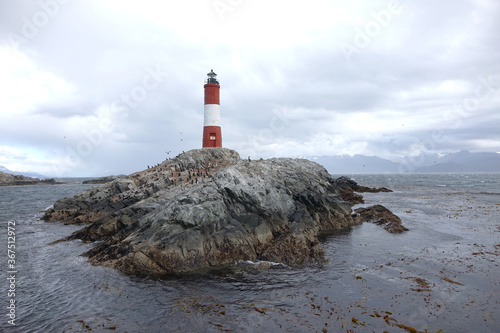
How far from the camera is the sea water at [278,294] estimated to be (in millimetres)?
11375

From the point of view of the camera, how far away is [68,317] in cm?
1199

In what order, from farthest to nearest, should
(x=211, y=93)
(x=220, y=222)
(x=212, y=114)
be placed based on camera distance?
1. (x=212, y=114)
2. (x=211, y=93)
3. (x=220, y=222)

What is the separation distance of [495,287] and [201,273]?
15188 mm

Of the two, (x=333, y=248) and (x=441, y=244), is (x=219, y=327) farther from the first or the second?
→ (x=441, y=244)

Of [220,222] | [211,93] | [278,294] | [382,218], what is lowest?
[278,294]

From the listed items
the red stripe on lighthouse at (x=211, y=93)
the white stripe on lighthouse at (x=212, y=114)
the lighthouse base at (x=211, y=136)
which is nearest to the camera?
the red stripe on lighthouse at (x=211, y=93)

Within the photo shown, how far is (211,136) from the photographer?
167ft

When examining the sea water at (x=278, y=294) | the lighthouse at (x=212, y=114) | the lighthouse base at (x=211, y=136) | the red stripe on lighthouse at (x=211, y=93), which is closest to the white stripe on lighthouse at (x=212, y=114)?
the lighthouse at (x=212, y=114)

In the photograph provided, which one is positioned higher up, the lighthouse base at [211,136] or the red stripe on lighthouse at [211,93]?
the red stripe on lighthouse at [211,93]

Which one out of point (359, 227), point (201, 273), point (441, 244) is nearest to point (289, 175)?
point (359, 227)

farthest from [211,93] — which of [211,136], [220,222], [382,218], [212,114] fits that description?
[220,222]

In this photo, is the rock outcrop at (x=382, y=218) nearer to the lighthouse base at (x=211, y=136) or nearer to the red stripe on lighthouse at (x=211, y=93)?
the lighthouse base at (x=211, y=136)

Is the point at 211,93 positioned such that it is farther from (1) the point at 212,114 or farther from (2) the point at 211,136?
(2) the point at 211,136

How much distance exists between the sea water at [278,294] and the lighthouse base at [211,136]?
31.7 m
